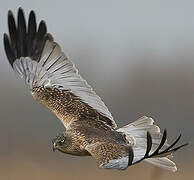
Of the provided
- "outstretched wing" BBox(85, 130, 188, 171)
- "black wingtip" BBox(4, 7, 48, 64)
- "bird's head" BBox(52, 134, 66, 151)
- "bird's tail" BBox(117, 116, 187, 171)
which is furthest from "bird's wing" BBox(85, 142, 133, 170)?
"black wingtip" BBox(4, 7, 48, 64)

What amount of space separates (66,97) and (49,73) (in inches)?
10.2

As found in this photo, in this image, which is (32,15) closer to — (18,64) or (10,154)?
(18,64)

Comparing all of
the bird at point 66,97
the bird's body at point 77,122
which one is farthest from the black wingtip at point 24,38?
the bird's body at point 77,122

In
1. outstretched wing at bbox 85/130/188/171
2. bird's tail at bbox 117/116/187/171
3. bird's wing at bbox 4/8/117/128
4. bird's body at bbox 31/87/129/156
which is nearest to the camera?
outstretched wing at bbox 85/130/188/171

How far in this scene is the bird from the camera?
1060 cm

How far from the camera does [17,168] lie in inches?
547

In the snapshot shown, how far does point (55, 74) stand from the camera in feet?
37.3

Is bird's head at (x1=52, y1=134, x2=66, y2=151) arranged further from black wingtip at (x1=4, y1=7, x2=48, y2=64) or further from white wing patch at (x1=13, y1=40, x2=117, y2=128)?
black wingtip at (x1=4, y1=7, x2=48, y2=64)

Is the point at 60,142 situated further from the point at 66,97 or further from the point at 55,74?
the point at 55,74

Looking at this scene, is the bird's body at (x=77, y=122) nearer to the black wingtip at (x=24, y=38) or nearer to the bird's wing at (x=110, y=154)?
the bird's wing at (x=110, y=154)

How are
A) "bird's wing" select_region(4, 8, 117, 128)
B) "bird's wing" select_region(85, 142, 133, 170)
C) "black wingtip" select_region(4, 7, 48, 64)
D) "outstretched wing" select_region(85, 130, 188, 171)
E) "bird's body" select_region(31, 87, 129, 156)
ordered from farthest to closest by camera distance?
"black wingtip" select_region(4, 7, 48, 64) → "bird's wing" select_region(4, 8, 117, 128) → "bird's body" select_region(31, 87, 129, 156) → "bird's wing" select_region(85, 142, 133, 170) → "outstretched wing" select_region(85, 130, 188, 171)

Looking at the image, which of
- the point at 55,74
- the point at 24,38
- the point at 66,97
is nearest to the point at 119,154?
the point at 66,97

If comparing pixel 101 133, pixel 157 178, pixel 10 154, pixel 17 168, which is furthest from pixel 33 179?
pixel 157 178

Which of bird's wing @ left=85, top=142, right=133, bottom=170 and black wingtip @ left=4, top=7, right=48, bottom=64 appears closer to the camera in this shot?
bird's wing @ left=85, top=142, right=133, bottom=170
